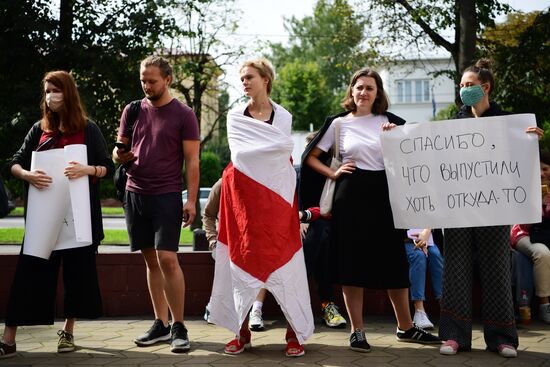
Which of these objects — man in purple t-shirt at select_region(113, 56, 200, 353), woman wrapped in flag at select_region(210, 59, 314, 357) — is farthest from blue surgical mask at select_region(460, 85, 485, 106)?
man in purple t-shirt at select_region(113, 56, 200, 353)

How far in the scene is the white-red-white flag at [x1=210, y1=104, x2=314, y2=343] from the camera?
197 inches

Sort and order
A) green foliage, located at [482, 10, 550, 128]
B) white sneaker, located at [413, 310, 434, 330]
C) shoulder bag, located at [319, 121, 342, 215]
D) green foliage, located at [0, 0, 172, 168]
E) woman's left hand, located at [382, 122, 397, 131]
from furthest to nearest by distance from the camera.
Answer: green foliage, located at [482, 10, 550, 128]
green foliage, located at [0, 0, 172, 168]
white sneaker, located at [413, 310, 434, 330]
shoulder bag, located at [319, 121, 342, 215]
woman's left hand, located at [382, 122, 397, 131]

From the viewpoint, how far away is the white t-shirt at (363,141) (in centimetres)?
520

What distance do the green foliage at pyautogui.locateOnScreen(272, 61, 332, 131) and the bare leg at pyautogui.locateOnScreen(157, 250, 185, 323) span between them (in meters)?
49.9

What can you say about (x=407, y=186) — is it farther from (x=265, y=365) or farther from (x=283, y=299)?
(x=265, y=365)

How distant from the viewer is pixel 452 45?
47.5 ft

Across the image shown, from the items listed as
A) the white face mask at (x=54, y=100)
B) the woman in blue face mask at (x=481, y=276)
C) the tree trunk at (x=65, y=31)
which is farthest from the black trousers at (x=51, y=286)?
the tree trunk at (x=65, y=31)

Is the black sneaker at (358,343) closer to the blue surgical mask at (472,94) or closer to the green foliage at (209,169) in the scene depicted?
the blue surgical mask at (472,94)

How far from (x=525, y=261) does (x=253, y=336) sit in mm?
2489

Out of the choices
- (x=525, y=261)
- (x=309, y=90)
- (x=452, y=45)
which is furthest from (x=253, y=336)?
(x=309, y=90)

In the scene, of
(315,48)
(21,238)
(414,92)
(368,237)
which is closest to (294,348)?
(368,237)

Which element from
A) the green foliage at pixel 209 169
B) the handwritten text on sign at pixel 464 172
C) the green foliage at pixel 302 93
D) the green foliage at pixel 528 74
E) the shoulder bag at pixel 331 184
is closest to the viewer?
the handwritten text on sign at pixel 464 172

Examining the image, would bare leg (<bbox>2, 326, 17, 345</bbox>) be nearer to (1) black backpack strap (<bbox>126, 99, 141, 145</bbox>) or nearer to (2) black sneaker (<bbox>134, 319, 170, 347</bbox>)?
(2) black sneaker (<bbox>134, 319, 170, 347</bbox>)

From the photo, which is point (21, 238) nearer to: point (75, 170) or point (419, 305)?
point (75, 170)
